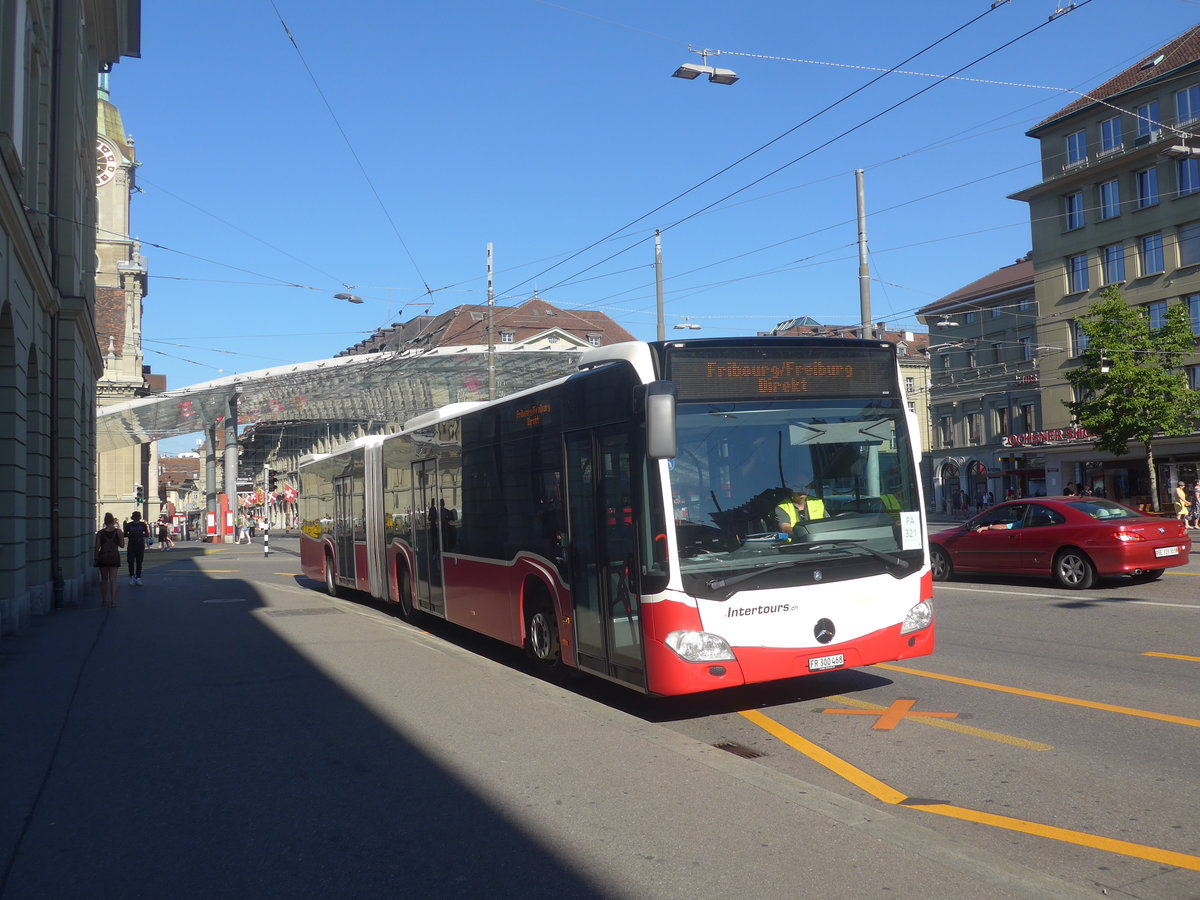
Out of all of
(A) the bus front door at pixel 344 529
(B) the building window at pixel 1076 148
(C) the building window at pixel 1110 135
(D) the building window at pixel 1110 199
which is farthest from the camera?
(B) the building window at pixel 1076 148

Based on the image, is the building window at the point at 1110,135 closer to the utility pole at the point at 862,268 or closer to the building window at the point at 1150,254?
the building window at the point at 1150,254

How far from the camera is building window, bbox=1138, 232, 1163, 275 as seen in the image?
43875 millimetres

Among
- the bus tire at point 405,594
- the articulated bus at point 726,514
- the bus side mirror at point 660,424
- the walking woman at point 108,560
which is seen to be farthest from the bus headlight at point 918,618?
the walking woman at point 108,560

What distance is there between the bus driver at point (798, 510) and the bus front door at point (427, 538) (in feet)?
19.5

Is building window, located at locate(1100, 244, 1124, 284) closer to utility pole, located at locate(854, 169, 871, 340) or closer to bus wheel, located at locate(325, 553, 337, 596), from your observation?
utility pole, located at locate(854, 169, 871, 340)

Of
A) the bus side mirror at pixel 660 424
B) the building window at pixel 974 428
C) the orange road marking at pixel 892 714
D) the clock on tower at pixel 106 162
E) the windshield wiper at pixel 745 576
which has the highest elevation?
the clock on tower at pixel 106 162

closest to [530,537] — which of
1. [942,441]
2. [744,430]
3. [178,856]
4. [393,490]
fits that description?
[744,430]

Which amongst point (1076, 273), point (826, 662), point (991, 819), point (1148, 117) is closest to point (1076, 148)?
point (1148, 117)

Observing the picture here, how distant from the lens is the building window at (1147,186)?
43875 millimetres

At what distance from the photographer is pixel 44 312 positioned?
19.1m

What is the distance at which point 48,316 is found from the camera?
1956 centimetres

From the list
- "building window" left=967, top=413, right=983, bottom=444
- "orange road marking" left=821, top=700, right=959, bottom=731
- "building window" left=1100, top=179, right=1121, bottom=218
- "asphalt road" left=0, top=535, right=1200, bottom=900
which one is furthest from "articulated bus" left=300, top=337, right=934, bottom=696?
"building window" left=967, top=413, right=983, bottom=444

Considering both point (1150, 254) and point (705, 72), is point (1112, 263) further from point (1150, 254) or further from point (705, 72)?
point (705, 72)

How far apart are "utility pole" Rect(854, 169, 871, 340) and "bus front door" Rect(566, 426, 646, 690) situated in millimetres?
16404
